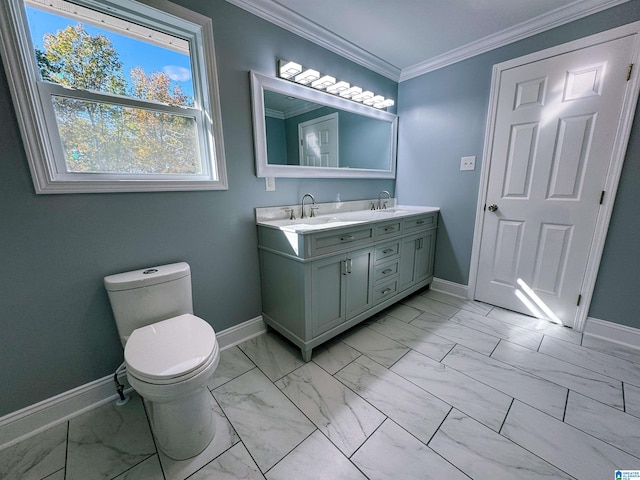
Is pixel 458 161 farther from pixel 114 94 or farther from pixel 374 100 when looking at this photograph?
pixel 114 94

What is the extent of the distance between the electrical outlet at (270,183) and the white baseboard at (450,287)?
2010 mm

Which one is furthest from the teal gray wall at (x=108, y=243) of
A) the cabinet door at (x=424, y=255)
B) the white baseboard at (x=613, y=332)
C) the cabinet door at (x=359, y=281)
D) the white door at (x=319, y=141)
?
the white baseboard at (x=613, y=332)

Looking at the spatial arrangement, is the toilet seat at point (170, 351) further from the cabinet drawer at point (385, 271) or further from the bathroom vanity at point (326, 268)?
the cabinet drawer at point (385, 271)

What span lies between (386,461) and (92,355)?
158cm

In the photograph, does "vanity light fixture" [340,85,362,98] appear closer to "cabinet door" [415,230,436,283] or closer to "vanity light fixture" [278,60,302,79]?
"vanity light fixture" [278,60,302,79]

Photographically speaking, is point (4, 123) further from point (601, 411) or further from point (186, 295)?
point (601, 411)

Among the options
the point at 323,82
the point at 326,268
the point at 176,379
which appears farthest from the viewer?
the point at 323,82

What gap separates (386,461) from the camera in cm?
107

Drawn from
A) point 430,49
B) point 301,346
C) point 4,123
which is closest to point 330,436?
point 301,346

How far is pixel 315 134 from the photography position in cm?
212

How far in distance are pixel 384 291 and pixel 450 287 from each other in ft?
3.18

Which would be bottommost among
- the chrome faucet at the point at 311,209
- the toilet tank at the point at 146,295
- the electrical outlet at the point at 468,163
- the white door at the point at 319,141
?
the toilet tank at the point at 146,295

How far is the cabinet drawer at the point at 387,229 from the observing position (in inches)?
77.3

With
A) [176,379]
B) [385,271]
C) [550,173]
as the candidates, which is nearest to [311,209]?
[385,271]
